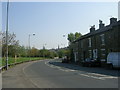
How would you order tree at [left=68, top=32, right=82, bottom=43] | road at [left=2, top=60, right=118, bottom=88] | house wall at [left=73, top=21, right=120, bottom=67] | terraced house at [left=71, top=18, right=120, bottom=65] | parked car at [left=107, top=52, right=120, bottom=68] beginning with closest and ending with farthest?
road at [left=2, top=60, right=118, bottom=88] → parked car at [left=107, top=52, right=120, bottom=68] → house wall at [left=73, top=21, right=120, bottom=67] → terraced house at [left=71, top=18, right=120, bottom=65] → tree at [left=68, top=32, right=82, bottom=43]

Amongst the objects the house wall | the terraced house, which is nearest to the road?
the house wall

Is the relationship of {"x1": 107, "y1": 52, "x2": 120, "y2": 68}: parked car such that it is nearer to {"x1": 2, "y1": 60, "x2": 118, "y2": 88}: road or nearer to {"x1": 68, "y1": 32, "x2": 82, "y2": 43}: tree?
{"x1": 2, "y1": 60, "x2": 118, "y2": 88}: road

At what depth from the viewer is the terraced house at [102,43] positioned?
3512 cm

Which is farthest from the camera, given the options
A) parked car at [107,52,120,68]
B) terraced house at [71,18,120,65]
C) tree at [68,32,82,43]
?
tree at [68,32,82,43]

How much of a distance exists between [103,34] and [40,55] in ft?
291

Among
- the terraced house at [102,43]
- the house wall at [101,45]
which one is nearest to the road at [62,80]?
the house wall at [101,45]

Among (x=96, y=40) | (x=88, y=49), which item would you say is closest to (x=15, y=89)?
(x=96, y=40)

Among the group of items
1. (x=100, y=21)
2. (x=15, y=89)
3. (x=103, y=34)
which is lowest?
(x=15, y=89)

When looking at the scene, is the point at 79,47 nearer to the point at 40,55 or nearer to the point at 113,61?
the point at 113,61

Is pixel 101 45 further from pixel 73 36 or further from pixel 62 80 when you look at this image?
pixel 73 36

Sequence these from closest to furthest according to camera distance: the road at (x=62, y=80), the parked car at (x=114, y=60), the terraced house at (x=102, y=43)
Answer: the road at (x=62, y=80) < the parked car at (x=114, y=60) < the terraced house at (x=102, y=43)

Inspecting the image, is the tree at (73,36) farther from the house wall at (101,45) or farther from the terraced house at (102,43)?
the house wall at (101,45)

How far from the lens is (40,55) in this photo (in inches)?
4970

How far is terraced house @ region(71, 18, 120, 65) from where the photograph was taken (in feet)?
115
